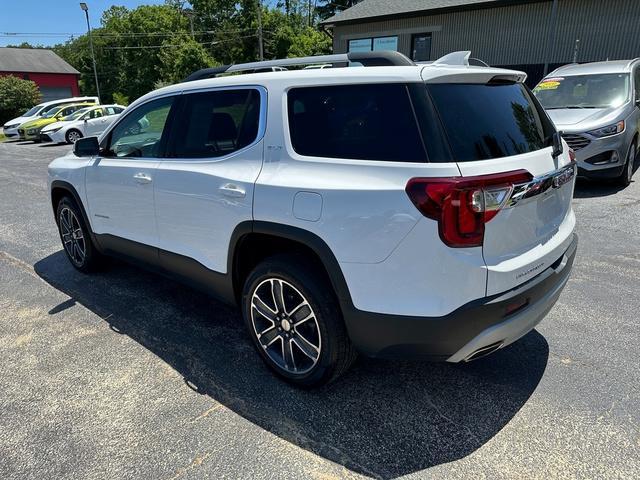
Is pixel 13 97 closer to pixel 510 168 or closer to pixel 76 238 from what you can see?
pixel 76 238

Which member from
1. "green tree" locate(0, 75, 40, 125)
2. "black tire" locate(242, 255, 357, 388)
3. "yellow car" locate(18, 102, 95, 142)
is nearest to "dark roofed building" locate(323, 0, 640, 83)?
"yellow car" locate(18, 102, 95, 142)

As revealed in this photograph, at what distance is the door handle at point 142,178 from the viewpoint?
3451mm

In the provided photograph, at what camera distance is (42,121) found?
68.8 feet

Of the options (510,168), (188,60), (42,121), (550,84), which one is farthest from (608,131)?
(188,60)

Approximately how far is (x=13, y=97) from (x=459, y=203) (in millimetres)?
44005

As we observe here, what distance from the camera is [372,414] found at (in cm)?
255

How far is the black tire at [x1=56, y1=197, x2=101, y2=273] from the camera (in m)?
4.52

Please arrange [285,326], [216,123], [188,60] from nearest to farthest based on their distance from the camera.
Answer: [285,326] < [216,123] < [188,60]

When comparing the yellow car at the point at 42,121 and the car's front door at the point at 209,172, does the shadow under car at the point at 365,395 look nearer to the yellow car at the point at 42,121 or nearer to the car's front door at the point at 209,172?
the car's front door at the point at 209,172

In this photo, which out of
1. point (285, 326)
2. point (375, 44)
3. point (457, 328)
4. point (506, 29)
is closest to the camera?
point (457, 328)

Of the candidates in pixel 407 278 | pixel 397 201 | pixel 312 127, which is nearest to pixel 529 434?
pixel 407 278

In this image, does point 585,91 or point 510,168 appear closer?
point 510,168

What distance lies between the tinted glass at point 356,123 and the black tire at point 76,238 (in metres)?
2.83

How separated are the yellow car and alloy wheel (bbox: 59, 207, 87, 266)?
62.4 ft
